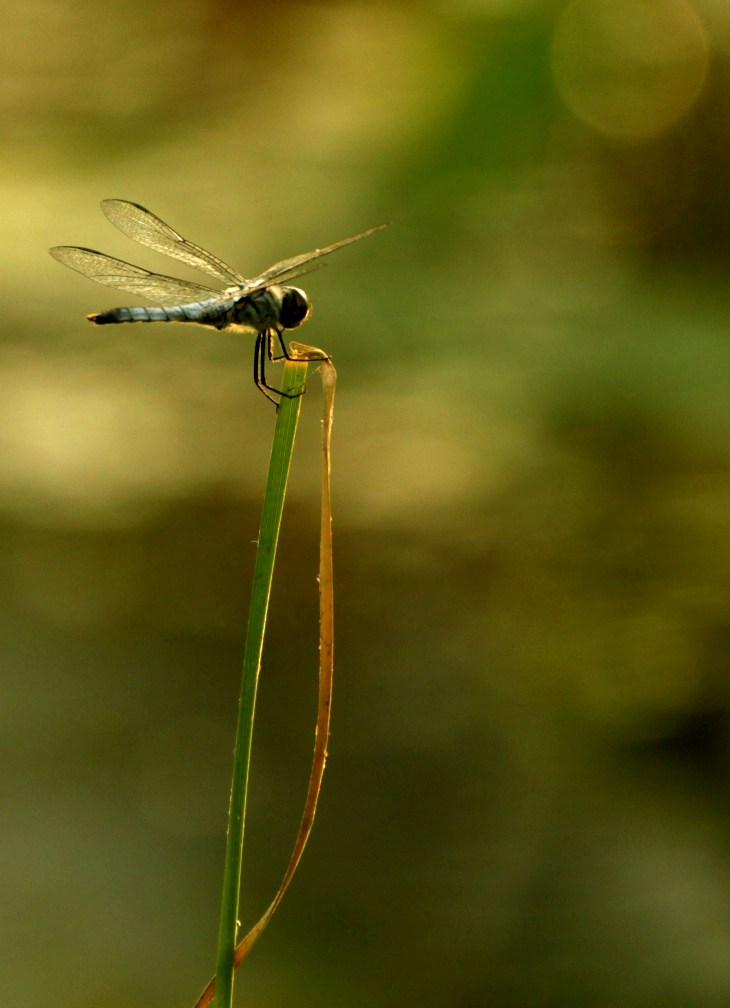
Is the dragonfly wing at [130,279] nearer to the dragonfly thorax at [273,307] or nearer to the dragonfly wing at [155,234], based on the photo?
the dragonfly wing at [155,234]

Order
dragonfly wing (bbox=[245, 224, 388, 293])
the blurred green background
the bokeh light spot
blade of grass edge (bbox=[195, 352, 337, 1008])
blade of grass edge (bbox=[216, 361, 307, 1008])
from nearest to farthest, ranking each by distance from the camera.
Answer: blade of grass edge (bbox=[216, 361, 307, 1008]) < blade of grass edge (bbox=[195, 352, 337, 1008]) < dragonfly wing (bbox=[245, 224, 388, 293]) < the blurred green background < the bokeh light spot

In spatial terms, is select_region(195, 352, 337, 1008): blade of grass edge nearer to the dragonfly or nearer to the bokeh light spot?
the dragonfly

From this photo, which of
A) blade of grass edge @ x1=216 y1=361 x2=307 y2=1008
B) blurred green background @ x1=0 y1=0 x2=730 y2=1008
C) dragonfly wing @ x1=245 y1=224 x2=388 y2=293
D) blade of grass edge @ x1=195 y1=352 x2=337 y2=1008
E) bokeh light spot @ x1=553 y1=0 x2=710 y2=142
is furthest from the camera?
bokeh light spot @ x1=553 y1=0 x2=710 y2=142

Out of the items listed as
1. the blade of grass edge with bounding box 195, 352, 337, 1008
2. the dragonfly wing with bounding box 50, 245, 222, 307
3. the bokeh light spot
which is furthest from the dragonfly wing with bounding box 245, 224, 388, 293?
the bokeh light spot

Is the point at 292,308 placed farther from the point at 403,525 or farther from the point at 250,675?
the point at 403,525

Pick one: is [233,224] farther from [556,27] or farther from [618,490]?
[618,490]

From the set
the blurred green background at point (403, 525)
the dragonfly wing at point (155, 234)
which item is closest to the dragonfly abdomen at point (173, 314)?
the dragonfly wing at point (155, 234)

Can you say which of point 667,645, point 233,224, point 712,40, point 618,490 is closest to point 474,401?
point 618,490

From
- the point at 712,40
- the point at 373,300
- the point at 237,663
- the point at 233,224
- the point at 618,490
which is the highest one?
the point at 712,40
